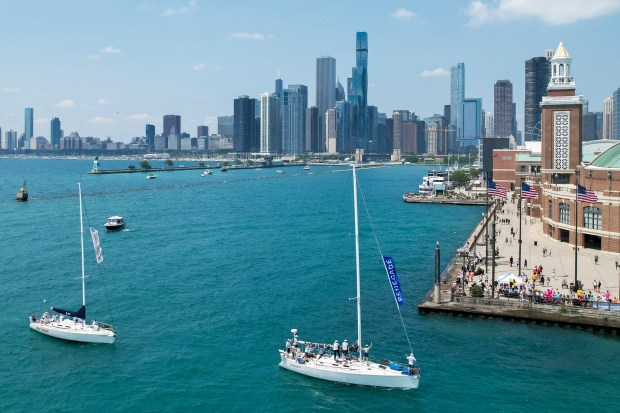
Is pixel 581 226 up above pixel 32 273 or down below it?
above

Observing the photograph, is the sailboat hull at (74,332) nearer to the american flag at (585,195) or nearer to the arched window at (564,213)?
the american flag at (585,195)

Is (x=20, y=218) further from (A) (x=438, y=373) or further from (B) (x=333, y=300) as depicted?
(A) (x=438, y=373)

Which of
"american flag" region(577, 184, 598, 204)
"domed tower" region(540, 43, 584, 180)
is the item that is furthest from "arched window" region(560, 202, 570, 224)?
"american flag" region(577, 184, 598, 204)

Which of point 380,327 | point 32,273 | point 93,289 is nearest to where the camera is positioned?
point 380,327

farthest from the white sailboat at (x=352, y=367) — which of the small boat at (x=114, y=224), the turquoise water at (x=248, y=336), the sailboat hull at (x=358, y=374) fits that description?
the small boat at (x=114, y=224)

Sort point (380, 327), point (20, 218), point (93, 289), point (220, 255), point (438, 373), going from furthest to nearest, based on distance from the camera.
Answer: point (20, 218) → point (220, 255) → point (93, 289) → point (380, 327) → point (438, 373)

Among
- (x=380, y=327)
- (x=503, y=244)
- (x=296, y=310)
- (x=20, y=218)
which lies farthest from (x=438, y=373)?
(x=20, y=218)

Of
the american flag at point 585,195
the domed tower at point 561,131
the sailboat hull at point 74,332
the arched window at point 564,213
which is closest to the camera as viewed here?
the sailboat hull at point 74,332

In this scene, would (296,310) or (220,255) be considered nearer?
(296,310)
